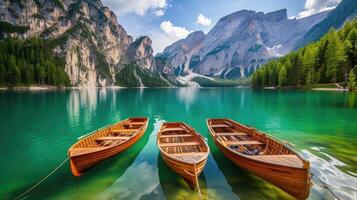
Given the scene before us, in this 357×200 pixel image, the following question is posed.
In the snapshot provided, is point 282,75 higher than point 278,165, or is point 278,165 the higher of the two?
point 282,75

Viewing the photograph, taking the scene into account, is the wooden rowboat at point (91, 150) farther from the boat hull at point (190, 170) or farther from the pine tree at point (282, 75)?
the pine tree at point (282, 75)

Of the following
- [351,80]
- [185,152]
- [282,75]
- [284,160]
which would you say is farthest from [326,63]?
[185,152]

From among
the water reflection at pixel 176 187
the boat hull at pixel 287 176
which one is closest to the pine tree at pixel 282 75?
the boat hull at pixel 287 176

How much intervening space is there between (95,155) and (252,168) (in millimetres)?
8881

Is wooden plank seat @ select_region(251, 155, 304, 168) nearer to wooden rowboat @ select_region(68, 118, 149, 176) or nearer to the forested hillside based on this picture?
wooden rowboat @ select_region(68, 118, 149, 176)

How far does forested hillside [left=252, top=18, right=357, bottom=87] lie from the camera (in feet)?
267

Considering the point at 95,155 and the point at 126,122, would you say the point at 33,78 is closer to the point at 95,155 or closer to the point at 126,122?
the point at 126,122

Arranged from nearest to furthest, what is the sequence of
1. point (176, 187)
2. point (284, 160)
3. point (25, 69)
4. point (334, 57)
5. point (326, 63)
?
point (284, 160), point (176, 187), point (334, 57), point (326, 63), point (25, 69)

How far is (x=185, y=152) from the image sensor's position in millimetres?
12711

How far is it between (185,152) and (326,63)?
104 metres

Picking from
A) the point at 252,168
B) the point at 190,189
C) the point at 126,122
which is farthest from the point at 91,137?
the point at 252,168

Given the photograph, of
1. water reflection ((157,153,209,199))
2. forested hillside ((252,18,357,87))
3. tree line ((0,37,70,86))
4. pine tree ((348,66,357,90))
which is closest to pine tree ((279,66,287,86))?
forested hillside ((252,18,357,87))

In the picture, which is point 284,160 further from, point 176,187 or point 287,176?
point 176,187

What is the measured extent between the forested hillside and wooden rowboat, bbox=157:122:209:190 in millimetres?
84590
